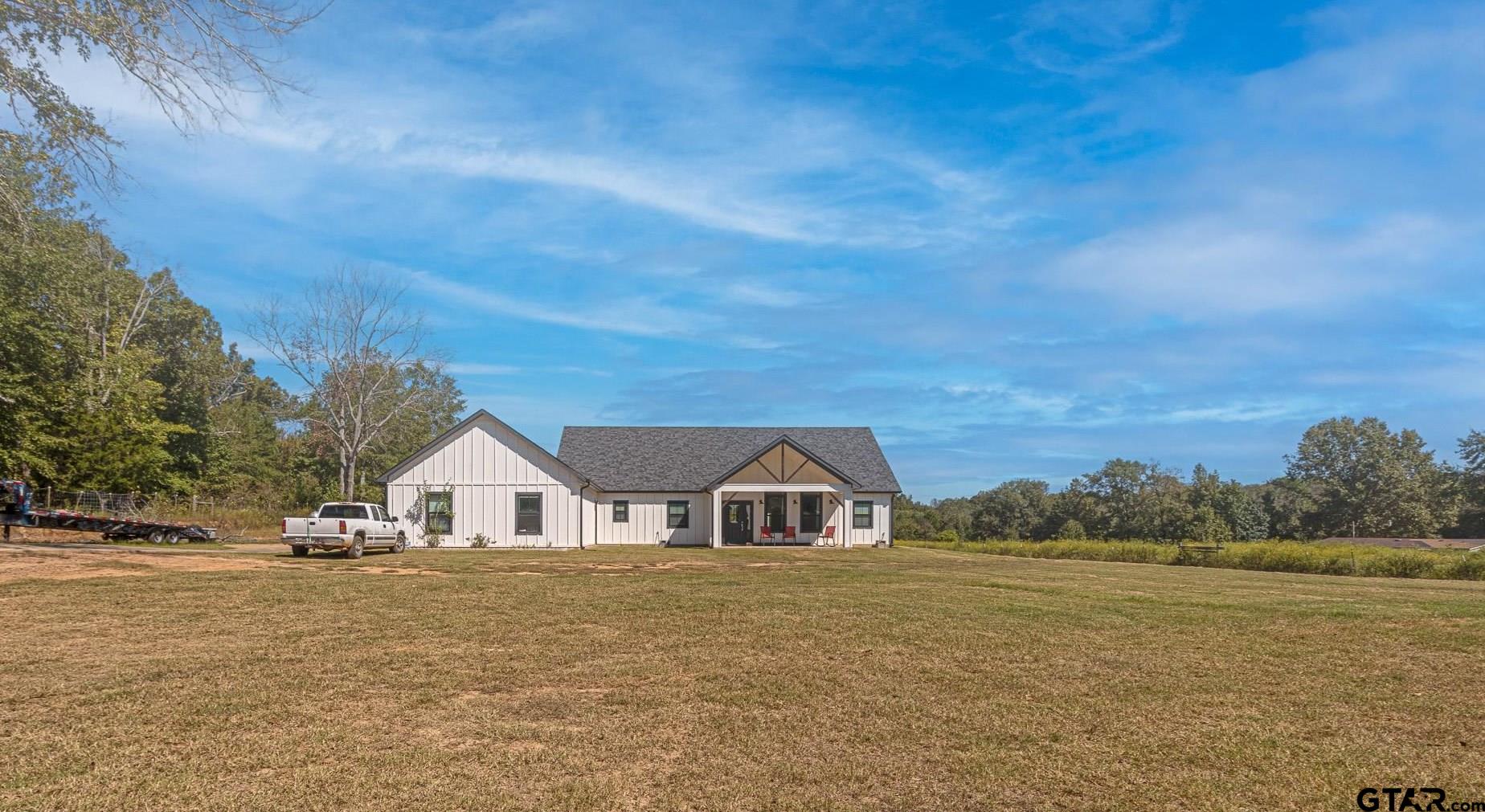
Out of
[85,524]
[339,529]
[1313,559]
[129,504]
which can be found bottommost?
[1313,559]

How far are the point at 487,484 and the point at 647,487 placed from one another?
8.02 m

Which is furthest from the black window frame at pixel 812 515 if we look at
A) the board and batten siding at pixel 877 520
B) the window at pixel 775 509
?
the board and batten siding at pixel 877 520

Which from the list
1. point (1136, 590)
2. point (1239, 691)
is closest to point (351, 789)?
point (1239, 691)

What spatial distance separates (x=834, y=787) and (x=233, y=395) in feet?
211

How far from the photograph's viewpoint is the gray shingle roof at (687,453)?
41.2 metres

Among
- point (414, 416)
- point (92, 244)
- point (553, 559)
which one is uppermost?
point (92, 244)

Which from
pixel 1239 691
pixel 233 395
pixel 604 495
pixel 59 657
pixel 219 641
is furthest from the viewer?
pixel 233 395

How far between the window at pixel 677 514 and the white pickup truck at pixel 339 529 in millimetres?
14800

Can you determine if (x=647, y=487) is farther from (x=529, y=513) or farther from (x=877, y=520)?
(x=877, y=520)

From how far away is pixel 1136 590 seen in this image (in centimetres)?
1772

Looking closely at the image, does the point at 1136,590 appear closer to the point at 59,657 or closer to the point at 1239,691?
the point at 1239,691

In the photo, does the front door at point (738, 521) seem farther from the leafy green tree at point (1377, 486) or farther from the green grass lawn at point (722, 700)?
the leafy green tree at point (1377, 486)

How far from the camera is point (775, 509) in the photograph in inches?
1612

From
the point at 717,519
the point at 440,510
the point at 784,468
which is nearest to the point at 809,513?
the point at 784,468
